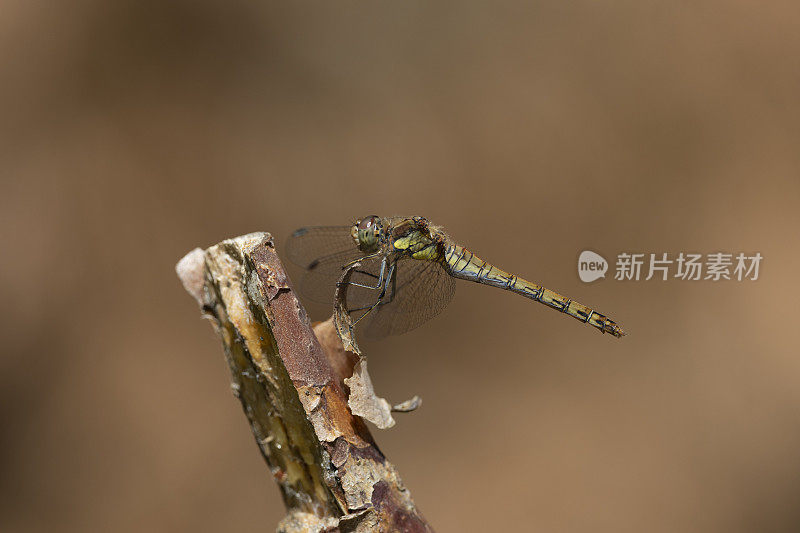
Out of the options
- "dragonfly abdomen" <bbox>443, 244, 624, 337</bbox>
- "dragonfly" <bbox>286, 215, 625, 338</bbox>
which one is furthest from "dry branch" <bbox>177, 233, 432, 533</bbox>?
"dragonfly abdomen" <bbox>443, 244, 624, 337</bbox>

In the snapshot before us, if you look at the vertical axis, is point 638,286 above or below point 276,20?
below

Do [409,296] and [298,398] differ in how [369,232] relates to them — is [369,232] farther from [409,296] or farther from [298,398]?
[298,398]

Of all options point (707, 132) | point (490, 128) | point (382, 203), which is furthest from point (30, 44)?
point (707, 132)

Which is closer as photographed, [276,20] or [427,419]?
[276,20]

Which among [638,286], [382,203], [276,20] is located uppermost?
[276,20]

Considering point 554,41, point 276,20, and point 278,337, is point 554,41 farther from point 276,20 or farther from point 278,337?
point 278,337

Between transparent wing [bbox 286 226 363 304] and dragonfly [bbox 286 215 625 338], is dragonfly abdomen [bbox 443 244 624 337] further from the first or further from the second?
transparent wing [bbox 286 226 363 304]

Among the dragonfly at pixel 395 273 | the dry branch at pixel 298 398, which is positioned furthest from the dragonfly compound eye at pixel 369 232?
the dry branch at pixel 298 398
